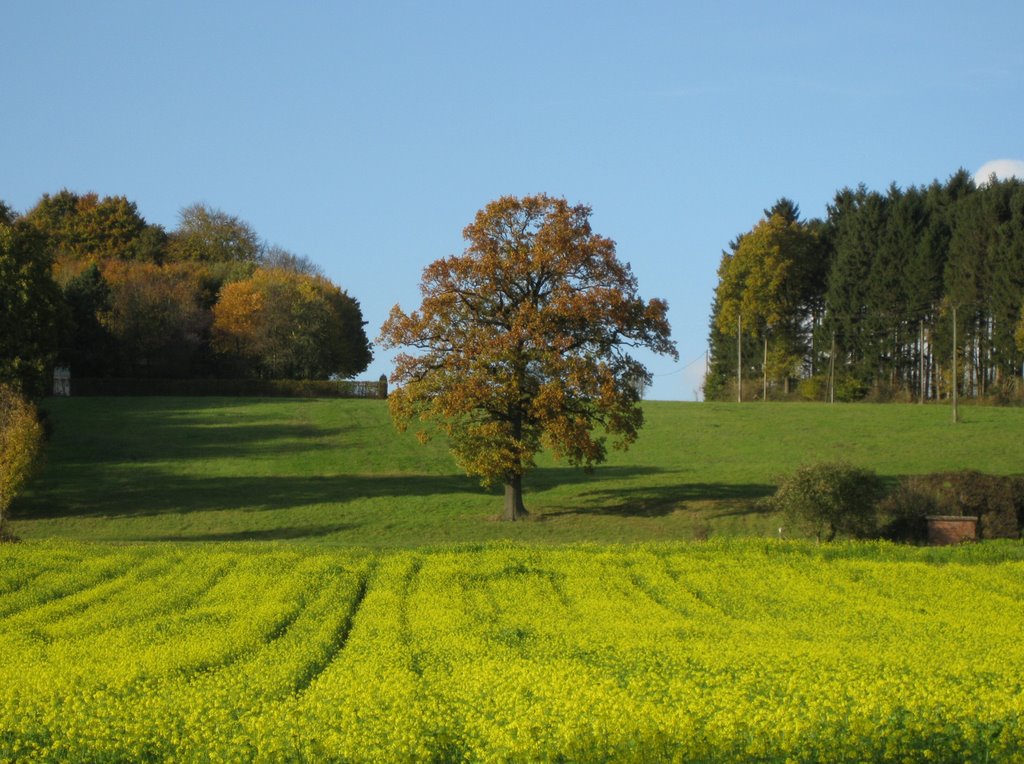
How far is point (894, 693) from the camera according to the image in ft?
36.5

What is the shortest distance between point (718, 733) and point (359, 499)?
39.0m

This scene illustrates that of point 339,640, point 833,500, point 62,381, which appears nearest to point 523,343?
point 833,500

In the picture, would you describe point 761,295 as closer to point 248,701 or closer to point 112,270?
point 112,270

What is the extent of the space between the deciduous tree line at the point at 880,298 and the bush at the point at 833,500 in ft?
162

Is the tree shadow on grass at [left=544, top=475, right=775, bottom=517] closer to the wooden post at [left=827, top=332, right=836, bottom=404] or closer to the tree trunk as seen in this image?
the tree trunk

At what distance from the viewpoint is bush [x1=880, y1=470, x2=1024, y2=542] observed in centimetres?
3562

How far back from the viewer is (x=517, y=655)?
14.6m

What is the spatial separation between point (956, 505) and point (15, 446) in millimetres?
32034

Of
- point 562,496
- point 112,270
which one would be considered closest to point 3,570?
point 562,496

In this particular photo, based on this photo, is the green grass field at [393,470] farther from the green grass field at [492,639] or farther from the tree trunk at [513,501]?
the tree trunk at [513,501]

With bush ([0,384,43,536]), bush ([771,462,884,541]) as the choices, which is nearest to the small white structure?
bush ([0,384,43,536])

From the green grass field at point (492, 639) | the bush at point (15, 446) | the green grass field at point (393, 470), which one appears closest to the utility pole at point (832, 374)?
the green grass field at point (393, 470)

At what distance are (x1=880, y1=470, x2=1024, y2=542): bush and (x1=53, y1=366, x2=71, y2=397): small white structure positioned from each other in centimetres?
6134

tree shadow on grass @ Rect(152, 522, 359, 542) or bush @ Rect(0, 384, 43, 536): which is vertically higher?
bush @ Rect(0, 384, 43, 536)
